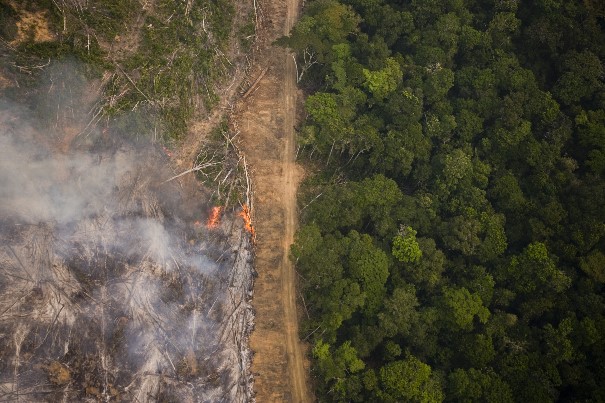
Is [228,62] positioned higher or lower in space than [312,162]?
higher

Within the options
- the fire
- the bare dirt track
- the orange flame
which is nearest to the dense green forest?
the bare dirt track

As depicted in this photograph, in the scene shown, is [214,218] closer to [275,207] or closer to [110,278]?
[275,207]

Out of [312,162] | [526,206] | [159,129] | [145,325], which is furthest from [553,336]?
[159,129]

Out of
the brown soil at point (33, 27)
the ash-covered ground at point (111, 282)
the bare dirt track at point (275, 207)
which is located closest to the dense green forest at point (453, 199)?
the bare dirt track at point (275, 207)

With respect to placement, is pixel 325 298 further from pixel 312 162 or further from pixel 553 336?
pixel 553 336

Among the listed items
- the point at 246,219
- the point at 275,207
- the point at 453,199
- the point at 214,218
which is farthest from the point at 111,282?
the point at 453,199

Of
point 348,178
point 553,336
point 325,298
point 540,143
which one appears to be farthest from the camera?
point 348,178
